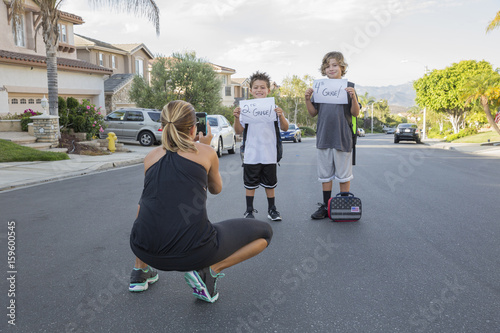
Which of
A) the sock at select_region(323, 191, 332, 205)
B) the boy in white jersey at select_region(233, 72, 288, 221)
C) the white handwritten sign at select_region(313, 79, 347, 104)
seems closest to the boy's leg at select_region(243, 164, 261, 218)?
the boy in white jersey at select_region(233, 72, 288, 221)

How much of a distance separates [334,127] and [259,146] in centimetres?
104

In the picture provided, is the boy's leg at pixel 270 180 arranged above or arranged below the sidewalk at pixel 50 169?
above

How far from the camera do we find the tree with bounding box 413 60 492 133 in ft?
125

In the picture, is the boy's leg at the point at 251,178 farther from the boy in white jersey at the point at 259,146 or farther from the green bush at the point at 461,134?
the green bush at the point at 461,134

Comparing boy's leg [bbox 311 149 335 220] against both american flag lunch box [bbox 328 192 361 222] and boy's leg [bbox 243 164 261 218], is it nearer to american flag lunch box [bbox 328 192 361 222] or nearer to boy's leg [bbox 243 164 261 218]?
american flag lunch box [bbox 328 192 361 222]

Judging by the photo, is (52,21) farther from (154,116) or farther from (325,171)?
(325,171)

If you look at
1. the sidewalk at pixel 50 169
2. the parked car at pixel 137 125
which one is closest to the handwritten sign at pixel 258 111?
the sidewalk at pixel 50 169

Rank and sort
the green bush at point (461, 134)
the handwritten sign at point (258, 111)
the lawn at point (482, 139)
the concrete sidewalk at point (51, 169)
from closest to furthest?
the handwritten sign at point (258, 111) < the concrete sidewalk at point (51, 169) < the lawn at point (482, 139) < the green bush at point (461, 134)

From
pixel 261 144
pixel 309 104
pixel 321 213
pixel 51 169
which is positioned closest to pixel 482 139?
pixel 321 213

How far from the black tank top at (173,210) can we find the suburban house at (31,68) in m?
18.0

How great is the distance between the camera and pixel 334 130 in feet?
18.1

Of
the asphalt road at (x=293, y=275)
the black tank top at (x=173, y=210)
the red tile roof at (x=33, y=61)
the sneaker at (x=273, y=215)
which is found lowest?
the asphalt road at (x=293, y=275)

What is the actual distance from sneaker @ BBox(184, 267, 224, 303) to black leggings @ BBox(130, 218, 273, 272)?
16 centimetres

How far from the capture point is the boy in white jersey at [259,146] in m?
5.46
